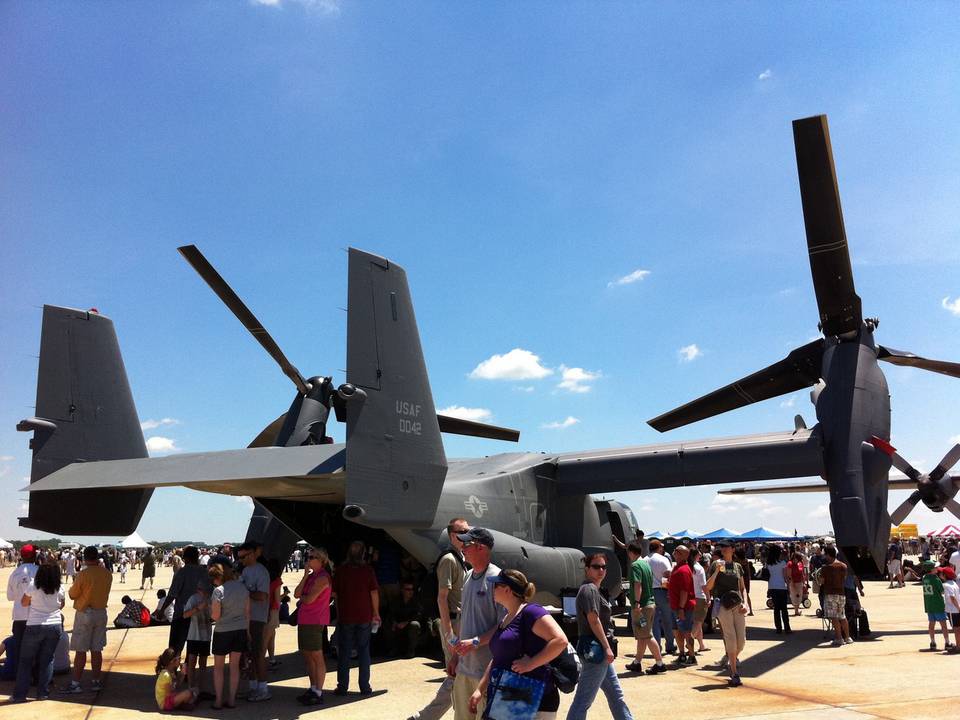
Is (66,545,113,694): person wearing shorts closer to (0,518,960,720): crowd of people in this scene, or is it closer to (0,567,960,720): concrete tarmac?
(0,518,960,720): crowd of people

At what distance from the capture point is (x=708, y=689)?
8.58 meters

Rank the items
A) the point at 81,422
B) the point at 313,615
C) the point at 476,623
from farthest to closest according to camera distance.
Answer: the point at 81,422 → the point at 313,615 → the point at 476,623

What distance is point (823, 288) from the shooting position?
1277 cm

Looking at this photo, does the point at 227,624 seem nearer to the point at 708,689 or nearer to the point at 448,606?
the point at 448,606

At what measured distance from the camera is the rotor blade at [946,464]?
1356 centimetres

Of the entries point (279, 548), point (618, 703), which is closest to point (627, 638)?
point (279, 548)

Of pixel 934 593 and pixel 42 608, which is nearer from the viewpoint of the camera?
pixel 42 608

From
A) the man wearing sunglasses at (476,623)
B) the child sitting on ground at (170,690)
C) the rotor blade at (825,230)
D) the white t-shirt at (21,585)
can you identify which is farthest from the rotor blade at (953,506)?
the white t-shirt at (21,585)

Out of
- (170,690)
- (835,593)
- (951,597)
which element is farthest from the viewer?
(835,593)

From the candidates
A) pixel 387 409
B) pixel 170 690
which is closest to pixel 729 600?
pixel 387 409

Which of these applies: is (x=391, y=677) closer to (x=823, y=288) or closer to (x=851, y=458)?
(x=851, y=458)

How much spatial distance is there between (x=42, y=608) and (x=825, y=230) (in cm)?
1245

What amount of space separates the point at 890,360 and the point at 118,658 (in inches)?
583

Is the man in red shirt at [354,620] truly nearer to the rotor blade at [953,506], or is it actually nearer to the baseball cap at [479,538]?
the baseball cap at [479,538]
